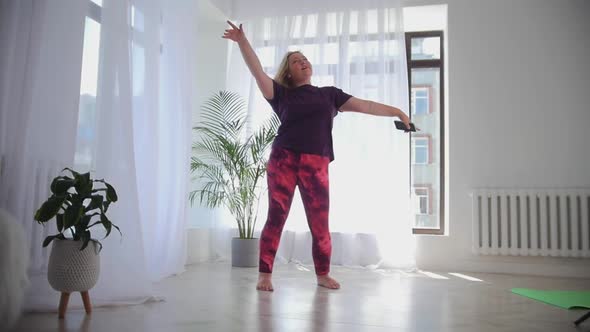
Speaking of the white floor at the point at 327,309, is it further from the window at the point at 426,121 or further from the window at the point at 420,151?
the window at the point at 420,151

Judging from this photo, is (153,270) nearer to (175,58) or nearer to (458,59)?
(175,58)

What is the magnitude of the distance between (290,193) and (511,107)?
213 cm

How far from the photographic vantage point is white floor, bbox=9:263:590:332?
171 cm

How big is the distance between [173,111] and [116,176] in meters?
1.01

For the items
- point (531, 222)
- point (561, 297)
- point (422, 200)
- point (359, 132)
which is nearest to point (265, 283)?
point (561, 297)

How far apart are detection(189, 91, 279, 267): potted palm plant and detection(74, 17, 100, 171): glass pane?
1.26m

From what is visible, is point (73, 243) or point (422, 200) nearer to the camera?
point (73, 243)

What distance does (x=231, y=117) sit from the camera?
3.84 meters

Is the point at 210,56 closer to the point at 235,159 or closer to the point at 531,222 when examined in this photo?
the point at 235,159

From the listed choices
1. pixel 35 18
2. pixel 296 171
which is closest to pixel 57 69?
pixel 35 18

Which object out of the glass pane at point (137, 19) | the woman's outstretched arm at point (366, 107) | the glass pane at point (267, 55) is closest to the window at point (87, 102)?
the glass pane at point (137, 19)

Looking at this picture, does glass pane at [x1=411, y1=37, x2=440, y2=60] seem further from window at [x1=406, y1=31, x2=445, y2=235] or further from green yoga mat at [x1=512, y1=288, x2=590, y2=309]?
green yoga mat at [x1=512, y1=288, x2=590, y2=309]

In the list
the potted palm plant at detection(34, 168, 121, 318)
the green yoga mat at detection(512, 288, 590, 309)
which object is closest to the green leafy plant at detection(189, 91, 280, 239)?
the potted palm plant at detection(34, 168, 121, 318)

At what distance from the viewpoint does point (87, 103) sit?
2.15 metres
